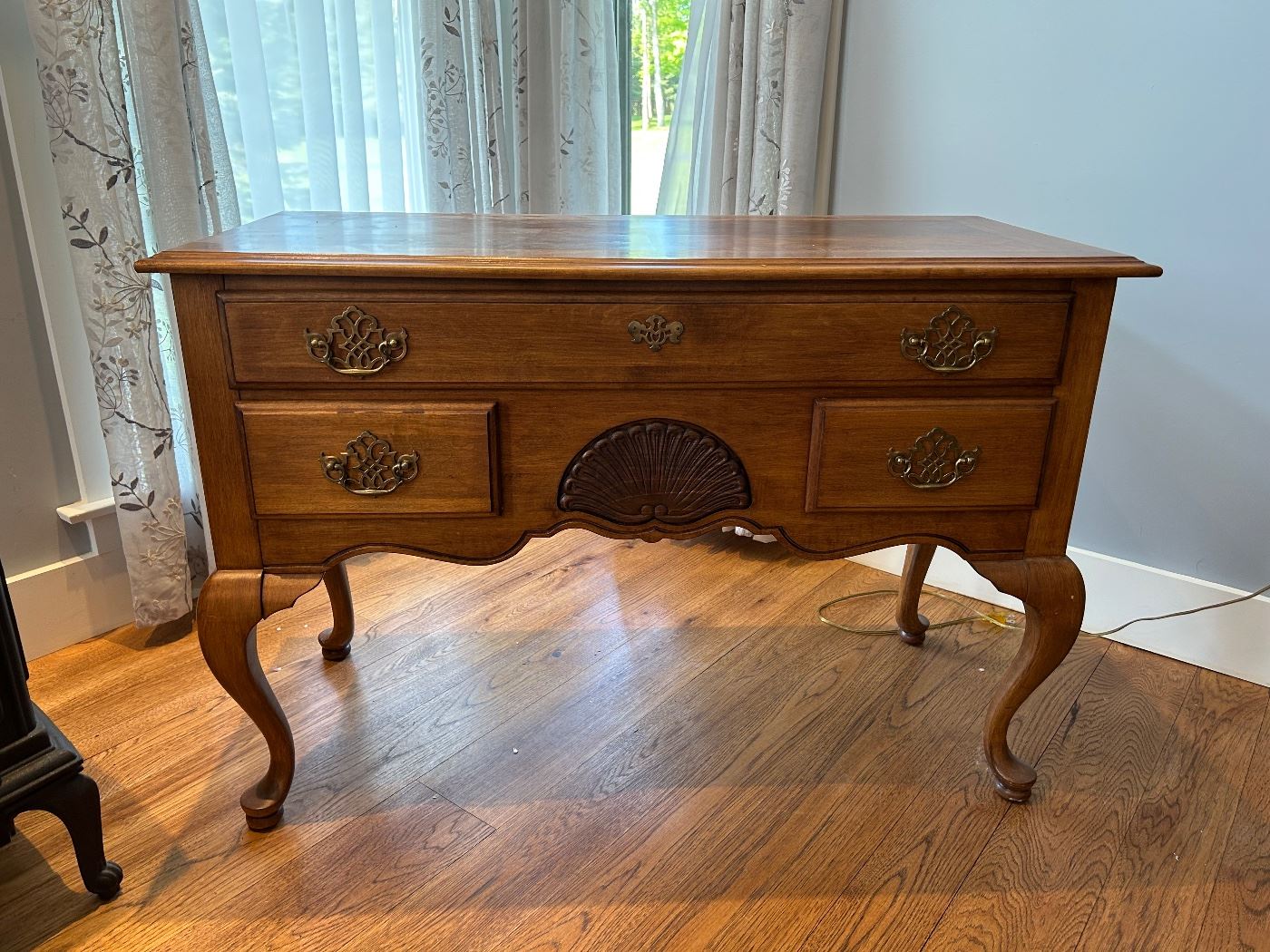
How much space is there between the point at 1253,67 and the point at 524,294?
1254 mm

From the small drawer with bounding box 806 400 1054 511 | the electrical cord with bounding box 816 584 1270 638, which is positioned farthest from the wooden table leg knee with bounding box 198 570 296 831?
the electrical cord with bounding box 816 584 1270 638

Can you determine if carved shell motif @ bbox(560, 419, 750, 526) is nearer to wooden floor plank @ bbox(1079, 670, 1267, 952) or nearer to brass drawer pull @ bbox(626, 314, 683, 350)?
brass drawer pull @ bbox(626, 314, 683, 350)

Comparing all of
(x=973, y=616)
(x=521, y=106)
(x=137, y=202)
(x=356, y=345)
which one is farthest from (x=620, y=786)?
(x=521, y=106)

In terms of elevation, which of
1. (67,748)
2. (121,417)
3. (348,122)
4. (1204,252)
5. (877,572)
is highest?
(348,122)

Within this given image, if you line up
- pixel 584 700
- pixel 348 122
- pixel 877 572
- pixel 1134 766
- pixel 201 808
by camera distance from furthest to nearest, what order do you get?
1. pixel 877 572
2. pixel 348 122
3. pixel 584 700
4. pixel 1134 766
5. pixel 201 808

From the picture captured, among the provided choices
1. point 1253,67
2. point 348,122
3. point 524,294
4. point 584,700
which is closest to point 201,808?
point 584,700

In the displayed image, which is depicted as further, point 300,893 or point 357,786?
point 357,786

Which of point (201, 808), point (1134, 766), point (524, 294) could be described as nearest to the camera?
point (524, 294)

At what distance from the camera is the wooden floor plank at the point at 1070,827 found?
1.10m

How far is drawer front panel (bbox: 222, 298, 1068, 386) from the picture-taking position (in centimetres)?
102

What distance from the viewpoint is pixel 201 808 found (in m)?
1.25

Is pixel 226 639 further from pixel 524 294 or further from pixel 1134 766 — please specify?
pixel 1134 766

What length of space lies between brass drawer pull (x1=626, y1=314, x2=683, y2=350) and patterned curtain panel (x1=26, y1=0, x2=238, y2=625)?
0.94 metres

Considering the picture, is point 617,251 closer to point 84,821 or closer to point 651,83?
point 84,821
